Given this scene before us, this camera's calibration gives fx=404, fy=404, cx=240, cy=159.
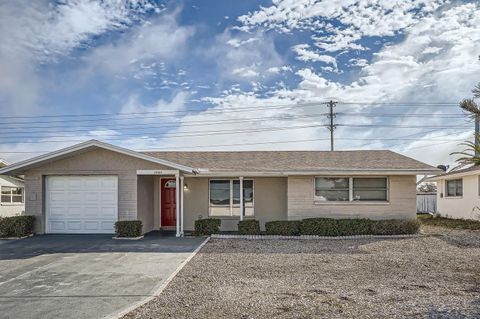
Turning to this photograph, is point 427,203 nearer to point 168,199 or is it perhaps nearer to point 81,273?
point 168,199

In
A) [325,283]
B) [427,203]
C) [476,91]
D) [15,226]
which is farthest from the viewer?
[427,203]

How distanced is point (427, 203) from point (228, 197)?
19.1 metres

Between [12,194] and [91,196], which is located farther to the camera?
[12,194]

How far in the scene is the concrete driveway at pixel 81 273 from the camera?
636cm

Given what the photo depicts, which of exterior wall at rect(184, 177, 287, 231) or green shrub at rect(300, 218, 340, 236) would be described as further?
exterior wall at rect(184, 177, 287, 231)

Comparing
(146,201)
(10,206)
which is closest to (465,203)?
(146,201)

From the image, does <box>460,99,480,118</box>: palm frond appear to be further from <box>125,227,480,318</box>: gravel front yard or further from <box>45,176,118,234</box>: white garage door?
<box>45,176,118,234</box>: white garage door

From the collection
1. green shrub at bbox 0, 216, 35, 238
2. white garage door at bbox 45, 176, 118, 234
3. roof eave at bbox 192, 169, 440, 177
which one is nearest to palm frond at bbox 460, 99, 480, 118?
roof eave at bbox 192, 169, 440, 177

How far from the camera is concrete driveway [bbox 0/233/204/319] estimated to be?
20.9 ft

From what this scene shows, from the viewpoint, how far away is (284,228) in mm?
15047

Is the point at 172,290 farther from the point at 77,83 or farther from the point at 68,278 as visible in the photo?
the point at 77,83

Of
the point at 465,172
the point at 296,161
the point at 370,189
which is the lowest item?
the point at 370,189

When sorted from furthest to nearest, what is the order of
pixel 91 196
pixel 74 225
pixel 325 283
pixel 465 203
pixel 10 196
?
pixel 10 196
pixel 465 203
pixel 74 225
pixel 91 196
pixel 325 283

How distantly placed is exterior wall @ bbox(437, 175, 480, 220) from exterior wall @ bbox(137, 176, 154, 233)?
51.7 ft
